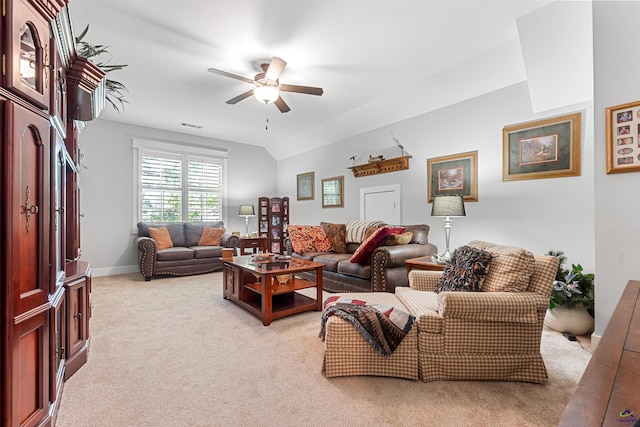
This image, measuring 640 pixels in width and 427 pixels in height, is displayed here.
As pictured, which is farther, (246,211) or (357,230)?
(246,211)

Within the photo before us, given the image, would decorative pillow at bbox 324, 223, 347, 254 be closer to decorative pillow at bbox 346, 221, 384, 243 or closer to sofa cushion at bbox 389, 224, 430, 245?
decorative pillow at bbox 346, 221, 384, 243

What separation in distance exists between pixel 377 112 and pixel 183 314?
400cm

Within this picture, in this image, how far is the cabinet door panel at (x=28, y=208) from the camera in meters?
1.12

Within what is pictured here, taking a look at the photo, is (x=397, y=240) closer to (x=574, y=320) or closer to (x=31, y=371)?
(x=574, y=320)

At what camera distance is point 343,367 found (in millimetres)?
1866

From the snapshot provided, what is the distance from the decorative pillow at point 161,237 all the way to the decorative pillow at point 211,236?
1.90 feet

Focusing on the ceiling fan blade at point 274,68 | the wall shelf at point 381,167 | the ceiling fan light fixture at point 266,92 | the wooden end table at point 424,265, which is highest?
the ceiling fan blade at point 274,68

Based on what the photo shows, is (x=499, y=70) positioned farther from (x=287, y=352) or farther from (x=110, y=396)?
(x=110, y=396)

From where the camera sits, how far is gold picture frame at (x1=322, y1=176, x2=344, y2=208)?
585 cm

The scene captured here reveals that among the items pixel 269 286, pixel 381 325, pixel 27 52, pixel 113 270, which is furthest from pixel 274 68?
pixel 113 270

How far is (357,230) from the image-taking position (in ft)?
14.6

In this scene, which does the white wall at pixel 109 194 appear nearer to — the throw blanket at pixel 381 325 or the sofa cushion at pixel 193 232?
the sofa cushion at pixel 193 232

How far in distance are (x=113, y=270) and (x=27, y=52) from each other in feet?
16.7

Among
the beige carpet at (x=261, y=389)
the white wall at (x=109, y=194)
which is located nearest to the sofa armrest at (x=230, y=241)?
the white wall at (x=109, y=194)
